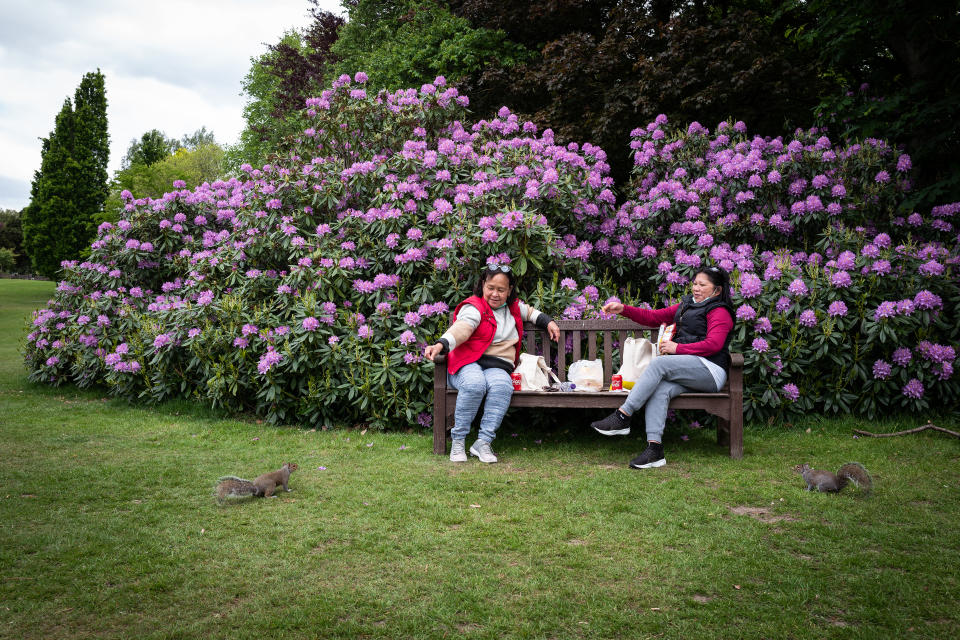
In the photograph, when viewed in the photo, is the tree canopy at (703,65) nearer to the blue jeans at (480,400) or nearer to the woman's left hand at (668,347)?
the woman's left hand at (668,347)

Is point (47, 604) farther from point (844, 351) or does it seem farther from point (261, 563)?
point (844, 351)

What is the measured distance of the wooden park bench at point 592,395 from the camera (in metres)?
4.26

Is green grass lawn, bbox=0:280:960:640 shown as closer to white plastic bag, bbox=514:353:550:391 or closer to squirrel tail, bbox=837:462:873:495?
squirrel tail, bbox=837:462:873:495

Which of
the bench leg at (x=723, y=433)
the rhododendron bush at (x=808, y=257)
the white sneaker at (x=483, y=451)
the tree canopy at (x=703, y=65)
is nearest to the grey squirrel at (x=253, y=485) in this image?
the white sneaker at (x=483, y=451)

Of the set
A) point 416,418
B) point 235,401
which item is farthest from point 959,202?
point 235,401

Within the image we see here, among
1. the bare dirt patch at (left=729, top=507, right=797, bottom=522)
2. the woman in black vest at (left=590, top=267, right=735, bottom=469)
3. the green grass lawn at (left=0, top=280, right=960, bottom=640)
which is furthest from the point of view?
the woman in black vest at (left=590, top=267, right=735, bottom=469)

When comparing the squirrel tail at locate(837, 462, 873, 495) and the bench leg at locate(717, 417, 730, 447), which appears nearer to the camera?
the squirrel tail at locate(837, 462, 873, 495)

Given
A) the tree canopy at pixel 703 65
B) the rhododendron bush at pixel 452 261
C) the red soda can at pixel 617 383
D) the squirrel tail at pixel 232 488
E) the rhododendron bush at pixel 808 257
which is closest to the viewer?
the squirrel tail at pixel 232 488

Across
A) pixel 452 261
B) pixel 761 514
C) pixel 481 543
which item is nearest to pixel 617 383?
pixel 761 514

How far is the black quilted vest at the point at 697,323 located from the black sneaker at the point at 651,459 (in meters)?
0.73

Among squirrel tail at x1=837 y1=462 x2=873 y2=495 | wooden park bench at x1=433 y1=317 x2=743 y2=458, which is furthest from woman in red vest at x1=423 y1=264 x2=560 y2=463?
squirrel tail at x1=837 y1=462 x2=873 y2=495

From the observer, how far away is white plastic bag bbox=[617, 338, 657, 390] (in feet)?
15.1

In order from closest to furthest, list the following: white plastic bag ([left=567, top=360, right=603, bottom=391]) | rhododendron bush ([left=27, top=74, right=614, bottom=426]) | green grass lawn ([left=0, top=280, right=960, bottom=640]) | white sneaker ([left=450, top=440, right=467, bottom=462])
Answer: green grass lawn ([left=0, top=280, right=960, bottom=640])
white sneaker ([left=450, top=440, right=467, bottom=462])
white plastic bag ([left=567, top=360, right=603, bottom=391])
rhododendron bush ([left=27, top=74, right=614, bottom=426])

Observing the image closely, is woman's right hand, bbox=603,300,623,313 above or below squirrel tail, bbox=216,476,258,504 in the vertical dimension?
above
